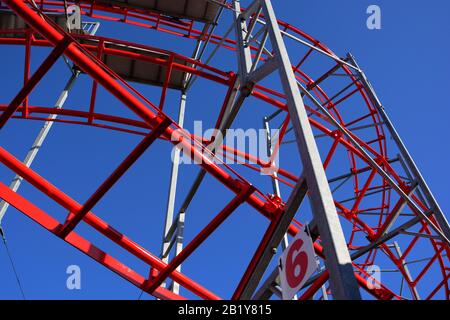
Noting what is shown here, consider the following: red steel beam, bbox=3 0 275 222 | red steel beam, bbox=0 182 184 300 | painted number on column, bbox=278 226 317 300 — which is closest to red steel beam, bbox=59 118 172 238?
red steel beam, bbox=3 0 275 222

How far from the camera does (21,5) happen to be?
5824 millimetres

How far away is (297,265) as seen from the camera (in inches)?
167

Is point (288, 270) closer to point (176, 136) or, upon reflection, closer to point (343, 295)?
point (343, 295)

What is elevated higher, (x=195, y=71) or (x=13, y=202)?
(x=195, y=71)

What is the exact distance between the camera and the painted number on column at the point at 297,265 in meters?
4.00

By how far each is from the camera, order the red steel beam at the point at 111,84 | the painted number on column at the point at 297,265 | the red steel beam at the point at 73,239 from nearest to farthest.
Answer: the painted number on column at the point at 297,265
the red steel beam at the point at 111,84
the red steel beam at the point at 73,239

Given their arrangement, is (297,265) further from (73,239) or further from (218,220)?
(73,239)

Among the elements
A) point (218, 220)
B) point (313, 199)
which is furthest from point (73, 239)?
point (313, 199)

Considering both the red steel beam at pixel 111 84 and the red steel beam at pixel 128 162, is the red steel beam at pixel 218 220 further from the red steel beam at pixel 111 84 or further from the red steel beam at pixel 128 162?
the red steel beam at pixel 128 162

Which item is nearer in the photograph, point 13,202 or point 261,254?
point 261,254

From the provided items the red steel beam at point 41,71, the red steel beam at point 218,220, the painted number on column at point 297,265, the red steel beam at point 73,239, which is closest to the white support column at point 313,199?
the painted number on column at point 297,265
